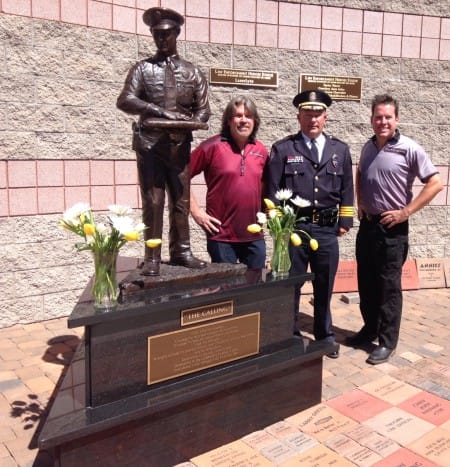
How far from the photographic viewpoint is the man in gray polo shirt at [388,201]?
393 cm

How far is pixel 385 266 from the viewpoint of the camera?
4.04m

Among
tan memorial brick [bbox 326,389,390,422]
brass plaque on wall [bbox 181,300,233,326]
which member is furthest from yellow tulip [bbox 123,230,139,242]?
tan memorial brick [bbox 326,389,390,422]

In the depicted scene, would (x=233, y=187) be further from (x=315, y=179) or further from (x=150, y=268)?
(x=150, y=268)

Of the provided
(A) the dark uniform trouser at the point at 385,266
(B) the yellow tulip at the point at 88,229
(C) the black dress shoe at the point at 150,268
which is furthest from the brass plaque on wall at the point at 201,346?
(A) the dark uniform trouser at the point at 385,266

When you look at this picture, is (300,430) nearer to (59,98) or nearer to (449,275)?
(59,98)

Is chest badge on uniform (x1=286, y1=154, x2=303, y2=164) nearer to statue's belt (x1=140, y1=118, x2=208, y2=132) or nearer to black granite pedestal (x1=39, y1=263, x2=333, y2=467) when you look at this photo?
black granite pedestal (x1=39, y1=263, x2=333, y2=467)

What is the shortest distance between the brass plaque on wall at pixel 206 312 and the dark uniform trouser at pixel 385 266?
5.25 feet

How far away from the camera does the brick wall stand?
14.9ft

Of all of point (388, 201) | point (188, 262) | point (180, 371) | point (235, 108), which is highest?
point (235, 108)

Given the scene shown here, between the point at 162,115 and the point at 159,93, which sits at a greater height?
the point at 159,93

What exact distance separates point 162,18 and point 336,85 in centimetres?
331

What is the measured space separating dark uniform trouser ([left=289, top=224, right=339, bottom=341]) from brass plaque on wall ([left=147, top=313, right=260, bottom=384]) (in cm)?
80

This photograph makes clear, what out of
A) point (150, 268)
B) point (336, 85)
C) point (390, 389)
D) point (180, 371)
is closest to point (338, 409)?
point (390, 389)

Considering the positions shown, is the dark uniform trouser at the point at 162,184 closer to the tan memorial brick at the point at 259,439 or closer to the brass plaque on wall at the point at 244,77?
the tan memorial brick at the point at 259,439
